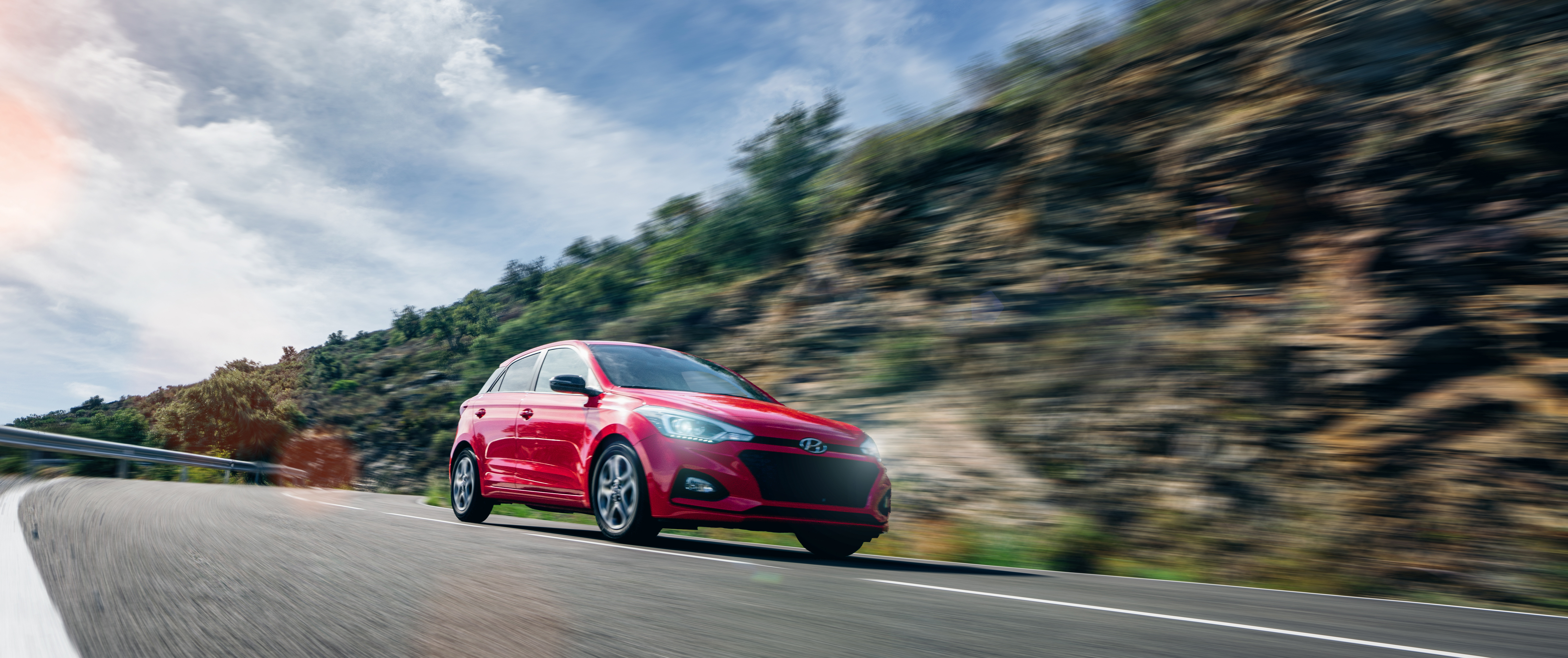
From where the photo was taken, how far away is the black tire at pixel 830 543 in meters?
7.42

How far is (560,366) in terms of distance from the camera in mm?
8789

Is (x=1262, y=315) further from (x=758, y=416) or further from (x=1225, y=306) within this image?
(x=758, y=416)

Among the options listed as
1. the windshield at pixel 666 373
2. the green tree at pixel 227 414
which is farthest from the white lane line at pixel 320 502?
the green tree at pixel 227 414

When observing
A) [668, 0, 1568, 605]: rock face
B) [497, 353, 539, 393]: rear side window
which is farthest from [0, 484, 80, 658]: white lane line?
[668, 0, 1568, 605]: rock face

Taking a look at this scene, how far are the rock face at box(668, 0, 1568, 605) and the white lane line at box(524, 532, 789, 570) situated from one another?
3431mm

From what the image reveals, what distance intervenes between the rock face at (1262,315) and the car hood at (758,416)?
8.31 ft

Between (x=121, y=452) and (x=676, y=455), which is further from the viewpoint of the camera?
(x=121, y=452)

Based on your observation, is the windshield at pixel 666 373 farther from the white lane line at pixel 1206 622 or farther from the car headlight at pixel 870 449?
the white lane line at pixel 1206 622

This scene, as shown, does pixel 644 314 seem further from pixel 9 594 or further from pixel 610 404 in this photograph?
pixel 9 594

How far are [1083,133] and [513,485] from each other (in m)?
9.74

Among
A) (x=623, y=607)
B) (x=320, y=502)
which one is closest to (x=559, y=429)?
(x=623, y=607)

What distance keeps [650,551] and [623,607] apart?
2709 millimetres

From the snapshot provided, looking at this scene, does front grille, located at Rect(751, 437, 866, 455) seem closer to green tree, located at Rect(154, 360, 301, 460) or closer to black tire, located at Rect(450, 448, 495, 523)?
black tire, located at Rect(450, 448, 495, 523)

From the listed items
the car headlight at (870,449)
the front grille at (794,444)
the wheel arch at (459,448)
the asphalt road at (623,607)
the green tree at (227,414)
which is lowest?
the asphalt road at (623,607)
